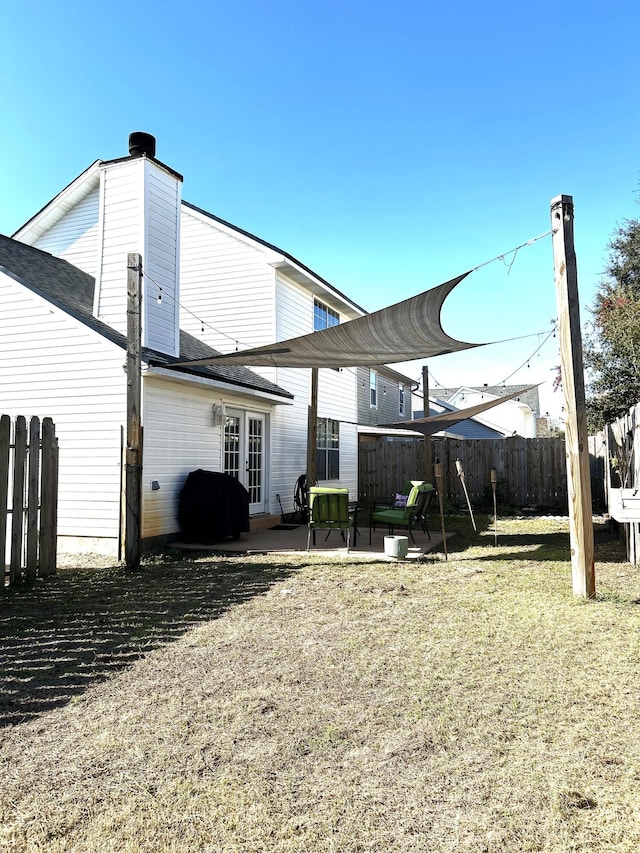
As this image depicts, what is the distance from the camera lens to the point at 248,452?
412 inches

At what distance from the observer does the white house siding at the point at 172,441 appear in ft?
25.1

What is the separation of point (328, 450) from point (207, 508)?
594 centimetres

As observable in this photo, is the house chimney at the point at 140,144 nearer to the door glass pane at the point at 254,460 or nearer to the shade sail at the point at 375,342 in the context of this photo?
the shade sail at the point at 375,342

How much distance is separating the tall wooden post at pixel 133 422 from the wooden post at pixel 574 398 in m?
4.47

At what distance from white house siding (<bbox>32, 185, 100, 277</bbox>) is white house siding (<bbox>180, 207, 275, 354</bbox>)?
5.89 feet

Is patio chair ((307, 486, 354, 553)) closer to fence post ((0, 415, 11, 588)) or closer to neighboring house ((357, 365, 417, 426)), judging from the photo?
fence post ((0, 415, 11, 588))

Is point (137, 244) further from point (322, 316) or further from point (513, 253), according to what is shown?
point (322, 316)

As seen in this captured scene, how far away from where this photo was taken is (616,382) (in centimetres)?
1405

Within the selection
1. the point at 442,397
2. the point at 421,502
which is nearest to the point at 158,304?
the point at 421,502

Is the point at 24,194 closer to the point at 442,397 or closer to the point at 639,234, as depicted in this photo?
the point at 639,234

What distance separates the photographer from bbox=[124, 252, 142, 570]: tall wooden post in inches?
249

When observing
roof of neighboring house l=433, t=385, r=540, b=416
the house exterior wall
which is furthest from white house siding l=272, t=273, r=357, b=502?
roof of neighboring house l=433, t=385, r=540, b=416

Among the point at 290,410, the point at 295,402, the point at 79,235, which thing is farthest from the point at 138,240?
the point at 295,402

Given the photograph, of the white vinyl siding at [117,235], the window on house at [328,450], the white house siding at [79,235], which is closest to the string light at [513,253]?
the white vinyl siding at [117,235]
